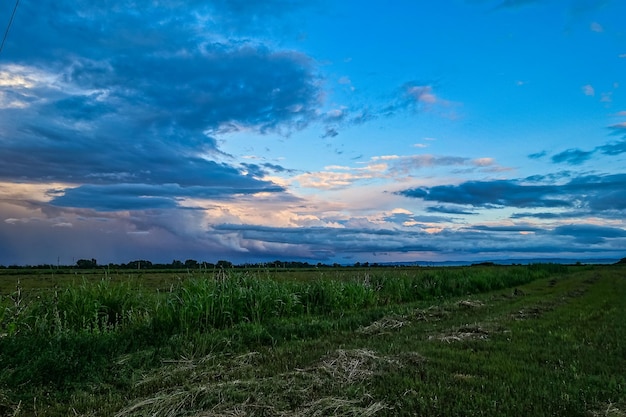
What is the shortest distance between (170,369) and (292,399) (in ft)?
8.30

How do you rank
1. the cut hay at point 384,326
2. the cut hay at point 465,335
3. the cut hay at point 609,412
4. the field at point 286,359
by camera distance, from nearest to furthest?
the cut hay at point 609,412 → the field at point 286,359 → the cut hay at point 465,335 → the cut hay at point 384,326

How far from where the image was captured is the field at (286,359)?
5.26 meters

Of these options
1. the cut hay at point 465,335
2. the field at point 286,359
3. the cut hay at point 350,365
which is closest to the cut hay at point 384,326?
the field at point 286,359

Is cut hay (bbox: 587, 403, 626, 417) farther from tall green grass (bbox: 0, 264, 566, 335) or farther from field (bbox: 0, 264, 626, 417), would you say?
tall green grass (bbox: 0, 264, 566, 335)

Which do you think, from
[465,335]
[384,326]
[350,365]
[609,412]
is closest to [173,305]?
[384,326]

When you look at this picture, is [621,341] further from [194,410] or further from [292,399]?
[194,410]

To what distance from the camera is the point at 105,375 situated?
6715 mm

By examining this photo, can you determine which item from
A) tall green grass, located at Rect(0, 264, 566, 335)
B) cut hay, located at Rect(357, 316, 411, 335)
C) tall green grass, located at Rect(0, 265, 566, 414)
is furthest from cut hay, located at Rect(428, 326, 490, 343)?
tall green grass, located at Rect(0, 264, 566, 335)

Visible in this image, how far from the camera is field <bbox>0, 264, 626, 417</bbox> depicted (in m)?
5.26

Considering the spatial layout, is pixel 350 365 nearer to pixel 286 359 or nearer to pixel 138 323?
pixel 286 359

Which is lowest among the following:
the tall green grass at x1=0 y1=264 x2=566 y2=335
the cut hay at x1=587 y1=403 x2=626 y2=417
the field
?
the cut hay at x1=587 y1=403 x2=626 y2=417

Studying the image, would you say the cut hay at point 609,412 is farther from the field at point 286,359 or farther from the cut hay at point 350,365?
the cut hay at point 350,365

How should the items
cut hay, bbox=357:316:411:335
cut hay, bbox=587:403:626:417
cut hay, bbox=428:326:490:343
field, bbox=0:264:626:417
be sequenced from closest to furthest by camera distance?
1. cut hay, bbox=587:403:626:417
2. field, bbox=0:264:626:417
3. cut hay, bbox=428:326:490:343
4. cut hay, bbox=357:316:411:335

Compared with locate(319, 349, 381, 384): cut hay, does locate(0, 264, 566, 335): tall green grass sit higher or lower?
higher
